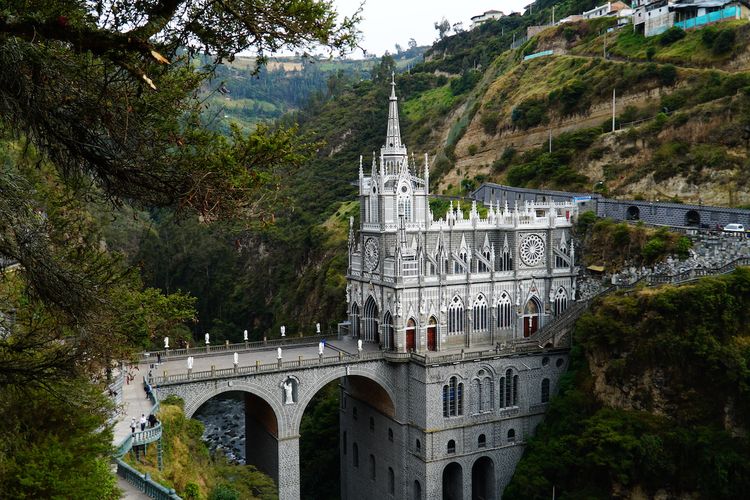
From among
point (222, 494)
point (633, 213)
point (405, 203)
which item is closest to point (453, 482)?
point (405, 203)

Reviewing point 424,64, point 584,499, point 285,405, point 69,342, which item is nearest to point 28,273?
point 69,342

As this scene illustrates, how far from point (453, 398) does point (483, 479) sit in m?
6.87

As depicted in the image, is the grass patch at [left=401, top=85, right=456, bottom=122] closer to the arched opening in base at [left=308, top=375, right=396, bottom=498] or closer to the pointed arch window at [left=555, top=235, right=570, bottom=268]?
the arched opening in base at [left=308, top=375, right=396, bottom=498]

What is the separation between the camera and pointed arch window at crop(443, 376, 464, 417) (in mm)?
46188

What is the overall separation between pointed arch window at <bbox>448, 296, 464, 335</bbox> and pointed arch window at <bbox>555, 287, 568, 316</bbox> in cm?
762

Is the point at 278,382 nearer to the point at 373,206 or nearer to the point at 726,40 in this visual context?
the point at 373,206

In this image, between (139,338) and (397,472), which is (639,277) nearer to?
(397,472)

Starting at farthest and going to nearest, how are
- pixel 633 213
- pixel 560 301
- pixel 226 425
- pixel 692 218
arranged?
pixel 226 425 < pixel 633 213 < pixel 692 218 < pixel 560 301

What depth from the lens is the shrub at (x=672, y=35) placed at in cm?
7600

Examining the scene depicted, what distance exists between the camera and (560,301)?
52188 mm

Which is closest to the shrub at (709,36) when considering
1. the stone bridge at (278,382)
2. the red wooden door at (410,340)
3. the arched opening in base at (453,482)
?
the red wooden door at (410,340)

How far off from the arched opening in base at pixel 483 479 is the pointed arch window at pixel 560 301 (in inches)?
455

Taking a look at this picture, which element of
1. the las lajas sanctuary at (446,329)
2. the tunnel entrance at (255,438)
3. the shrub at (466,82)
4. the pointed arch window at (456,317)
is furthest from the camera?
the shrub at (466,82)

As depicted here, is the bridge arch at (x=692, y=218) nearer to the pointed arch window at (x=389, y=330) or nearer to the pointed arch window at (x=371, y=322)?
the pointed arch window at (x=389, y=330)
